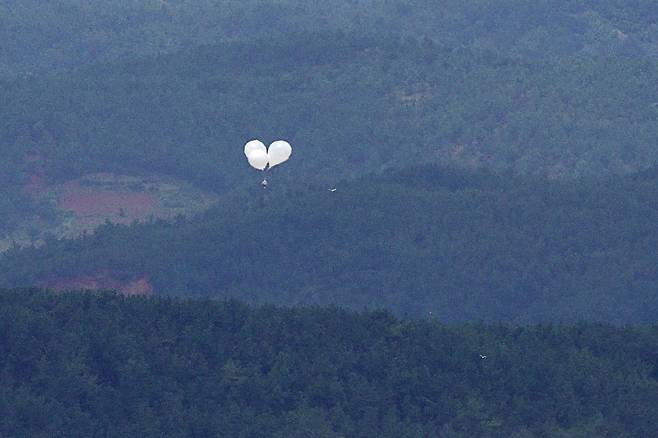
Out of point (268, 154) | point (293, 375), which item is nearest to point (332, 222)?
point (268, 154)

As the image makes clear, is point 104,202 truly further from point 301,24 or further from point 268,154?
point 301,24

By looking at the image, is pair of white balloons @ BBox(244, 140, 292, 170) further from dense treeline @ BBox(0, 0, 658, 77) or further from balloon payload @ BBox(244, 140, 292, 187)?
dense treeline @ BBox(0, 0, 658, 77)

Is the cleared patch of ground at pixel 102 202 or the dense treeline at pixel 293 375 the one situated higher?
the cleared patch of ground at pixel 102 202

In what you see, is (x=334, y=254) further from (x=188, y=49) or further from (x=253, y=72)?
(x=188, y=49)

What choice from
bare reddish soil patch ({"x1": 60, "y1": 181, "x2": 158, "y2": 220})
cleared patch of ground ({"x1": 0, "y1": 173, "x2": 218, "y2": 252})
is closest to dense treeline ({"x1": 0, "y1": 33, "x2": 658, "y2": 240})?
cleared patch of ground ({"x1": 0, "y1": 173, "x2": 218, "y2": 252})

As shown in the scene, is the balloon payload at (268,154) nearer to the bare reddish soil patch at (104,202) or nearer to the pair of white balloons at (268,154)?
the pair of white balloons at (268,154)

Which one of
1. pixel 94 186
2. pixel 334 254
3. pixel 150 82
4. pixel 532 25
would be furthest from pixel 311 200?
pixel 532 25

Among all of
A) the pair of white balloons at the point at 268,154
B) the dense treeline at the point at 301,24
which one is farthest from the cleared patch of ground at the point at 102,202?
the dense treeline at the point at 301,24
